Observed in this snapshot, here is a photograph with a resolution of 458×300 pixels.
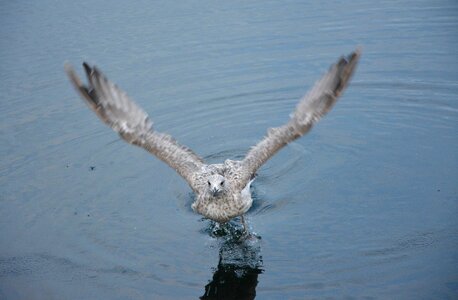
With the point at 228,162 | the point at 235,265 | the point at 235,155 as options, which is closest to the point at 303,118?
the point at 228,162

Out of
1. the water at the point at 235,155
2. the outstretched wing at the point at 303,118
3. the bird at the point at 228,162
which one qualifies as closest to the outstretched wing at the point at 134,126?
the bird at the point at 228,162

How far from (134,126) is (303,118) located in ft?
9.34

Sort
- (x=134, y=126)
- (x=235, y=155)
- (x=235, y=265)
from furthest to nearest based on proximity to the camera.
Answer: (x=235, y=155), (x=134, y=126), (x=235, y=265)

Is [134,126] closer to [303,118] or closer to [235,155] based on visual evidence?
[235,155]

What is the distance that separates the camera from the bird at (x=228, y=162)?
31.2ft

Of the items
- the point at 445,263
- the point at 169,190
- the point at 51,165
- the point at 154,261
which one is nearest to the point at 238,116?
the point at 169,190

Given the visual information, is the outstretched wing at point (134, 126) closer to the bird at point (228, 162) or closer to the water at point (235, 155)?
the bird at point (228, 162)

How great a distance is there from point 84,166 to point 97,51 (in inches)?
208

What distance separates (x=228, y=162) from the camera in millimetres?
10516

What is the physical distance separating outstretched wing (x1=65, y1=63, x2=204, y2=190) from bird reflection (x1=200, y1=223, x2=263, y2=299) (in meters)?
1.01

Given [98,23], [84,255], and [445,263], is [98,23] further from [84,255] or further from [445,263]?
[445,263]

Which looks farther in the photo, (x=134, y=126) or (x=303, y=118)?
(x=134, y=126)

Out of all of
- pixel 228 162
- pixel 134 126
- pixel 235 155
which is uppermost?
pixel 235 155

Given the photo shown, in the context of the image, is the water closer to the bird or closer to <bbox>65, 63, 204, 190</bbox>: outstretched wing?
the bird
